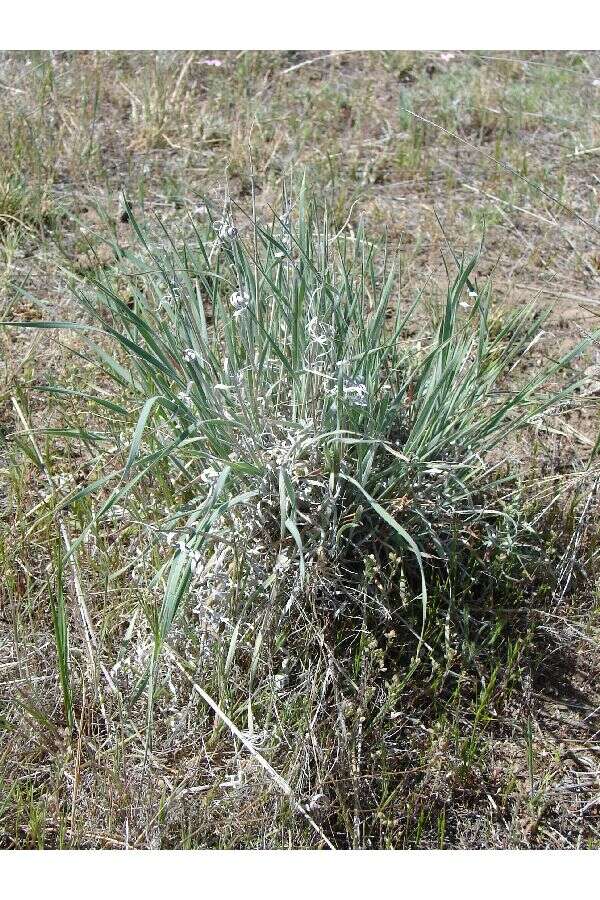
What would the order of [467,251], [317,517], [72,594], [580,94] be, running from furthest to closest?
[580,94], [467,251], [72,594], [317,517]

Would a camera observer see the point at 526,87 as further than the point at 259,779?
Yes

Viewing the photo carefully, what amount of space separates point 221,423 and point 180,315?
1.02ft

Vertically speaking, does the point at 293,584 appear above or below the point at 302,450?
below

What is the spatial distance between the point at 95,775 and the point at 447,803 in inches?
28.8

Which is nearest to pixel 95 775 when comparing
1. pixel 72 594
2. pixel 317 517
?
pixel 72 594

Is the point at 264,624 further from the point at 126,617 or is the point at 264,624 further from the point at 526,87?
the point at 526,87

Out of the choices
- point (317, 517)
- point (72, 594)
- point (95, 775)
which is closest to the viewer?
point (95, 775)

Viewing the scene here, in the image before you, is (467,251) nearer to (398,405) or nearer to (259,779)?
(398,405)

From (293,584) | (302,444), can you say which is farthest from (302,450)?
(293,584)

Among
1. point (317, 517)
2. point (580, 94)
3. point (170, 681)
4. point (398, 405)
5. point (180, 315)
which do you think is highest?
point (580, 94)

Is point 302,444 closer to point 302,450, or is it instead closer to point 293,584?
point 302,450

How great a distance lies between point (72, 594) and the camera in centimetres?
229

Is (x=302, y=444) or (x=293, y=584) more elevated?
(x=302, y=444)

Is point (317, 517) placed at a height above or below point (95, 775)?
above
